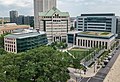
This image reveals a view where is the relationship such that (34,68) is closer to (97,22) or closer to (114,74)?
(114,74)

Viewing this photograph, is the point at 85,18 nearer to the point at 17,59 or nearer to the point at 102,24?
the point at 102,24

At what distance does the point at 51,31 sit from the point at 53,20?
6.34 metres

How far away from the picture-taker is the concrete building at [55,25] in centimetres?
10794

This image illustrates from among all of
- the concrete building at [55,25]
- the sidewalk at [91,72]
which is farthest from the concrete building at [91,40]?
the sidewalk at [91,72]

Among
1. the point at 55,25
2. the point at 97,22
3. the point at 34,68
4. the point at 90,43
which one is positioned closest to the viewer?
the point at 34,68

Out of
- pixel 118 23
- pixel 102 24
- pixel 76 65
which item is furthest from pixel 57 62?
pixel 118 23

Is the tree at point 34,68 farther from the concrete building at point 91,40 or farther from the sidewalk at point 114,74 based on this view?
the concrete building at point 91,40

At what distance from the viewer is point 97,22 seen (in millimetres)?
118562

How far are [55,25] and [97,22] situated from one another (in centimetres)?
2807

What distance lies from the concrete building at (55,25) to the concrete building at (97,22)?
686 inches

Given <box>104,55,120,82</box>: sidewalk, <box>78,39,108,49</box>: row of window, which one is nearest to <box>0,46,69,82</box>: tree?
<box>104,55,120,82</box>: sidewalk

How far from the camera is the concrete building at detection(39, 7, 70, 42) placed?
10794cm

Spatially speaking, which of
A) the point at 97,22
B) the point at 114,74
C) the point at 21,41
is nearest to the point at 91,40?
the point at 97,22

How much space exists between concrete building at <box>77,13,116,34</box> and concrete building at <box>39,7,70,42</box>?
17.4 m
